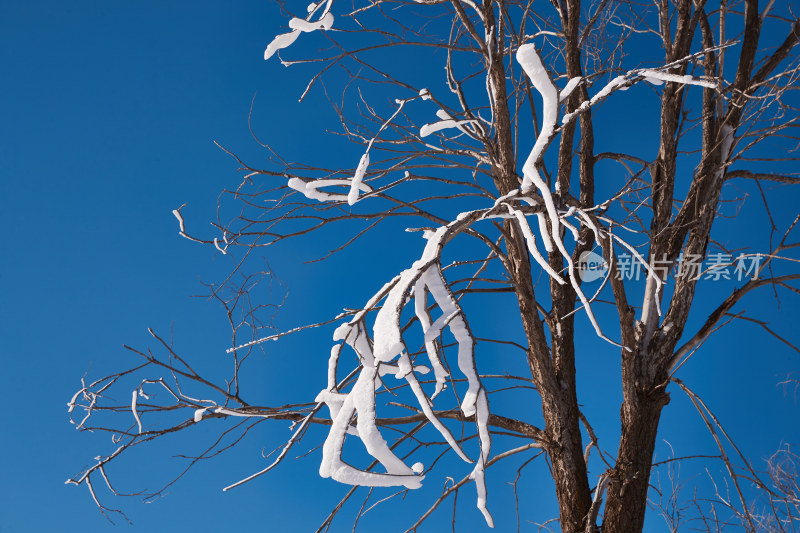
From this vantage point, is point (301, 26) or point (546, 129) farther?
point (301, 26)

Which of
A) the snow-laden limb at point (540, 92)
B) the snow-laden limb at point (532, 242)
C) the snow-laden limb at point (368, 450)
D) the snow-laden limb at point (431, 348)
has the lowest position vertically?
the snow-laden limb at point (368, 450)

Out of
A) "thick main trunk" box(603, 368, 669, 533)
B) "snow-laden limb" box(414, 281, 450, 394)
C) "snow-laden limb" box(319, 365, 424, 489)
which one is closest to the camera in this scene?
"snow-laden limb" box(319, 365, 424, 489)

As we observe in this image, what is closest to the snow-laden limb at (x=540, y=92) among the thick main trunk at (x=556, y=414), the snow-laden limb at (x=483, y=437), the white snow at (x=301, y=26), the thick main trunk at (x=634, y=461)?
the snow-laden limb at (x=483, y=437)

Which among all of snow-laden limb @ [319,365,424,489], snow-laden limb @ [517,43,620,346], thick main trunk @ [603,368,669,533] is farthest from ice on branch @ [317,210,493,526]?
thick main trunk @ [603,368,669,533]

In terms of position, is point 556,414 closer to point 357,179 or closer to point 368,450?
point 357,179

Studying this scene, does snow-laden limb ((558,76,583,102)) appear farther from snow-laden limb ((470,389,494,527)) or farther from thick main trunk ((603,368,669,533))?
thick main trunk ((603,368,669,533))

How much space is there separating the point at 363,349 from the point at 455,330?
0.41ft

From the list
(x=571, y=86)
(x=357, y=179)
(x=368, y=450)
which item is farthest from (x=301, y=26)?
(x=368, y=450)

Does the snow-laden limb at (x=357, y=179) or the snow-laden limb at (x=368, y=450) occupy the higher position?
the snow-laden limb at (x=357, y=179)

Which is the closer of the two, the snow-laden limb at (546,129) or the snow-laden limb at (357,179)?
the snow-laden limb at (546,129)

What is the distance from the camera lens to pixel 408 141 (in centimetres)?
181

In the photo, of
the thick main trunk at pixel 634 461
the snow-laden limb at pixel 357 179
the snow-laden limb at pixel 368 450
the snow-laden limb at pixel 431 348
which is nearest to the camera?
the snow-laden limb at pixel 368 450

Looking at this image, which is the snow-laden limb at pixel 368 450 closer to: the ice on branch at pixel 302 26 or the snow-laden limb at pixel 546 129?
the snow-laden limb at pixel 546 129

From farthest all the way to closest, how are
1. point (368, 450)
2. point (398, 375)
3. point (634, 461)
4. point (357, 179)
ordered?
point (634, 461) < point (357, 179) < point (398, 375) < point (368, 450)
